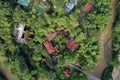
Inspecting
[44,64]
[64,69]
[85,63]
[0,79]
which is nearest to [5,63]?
[0,79]

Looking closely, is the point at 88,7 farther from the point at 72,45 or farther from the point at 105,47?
the point at 105,47

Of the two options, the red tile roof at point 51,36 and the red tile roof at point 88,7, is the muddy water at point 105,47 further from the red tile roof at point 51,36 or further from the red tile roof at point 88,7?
the red tile roof at point 51,36

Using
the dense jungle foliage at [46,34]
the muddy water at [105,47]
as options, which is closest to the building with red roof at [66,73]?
the dense jungle foliage at [46,34]

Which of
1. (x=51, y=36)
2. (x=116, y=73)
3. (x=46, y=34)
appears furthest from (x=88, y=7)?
(x=116, y=73)

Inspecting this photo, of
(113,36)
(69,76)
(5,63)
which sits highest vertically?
(113,36)

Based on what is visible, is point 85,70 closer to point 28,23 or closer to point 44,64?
point 44,64

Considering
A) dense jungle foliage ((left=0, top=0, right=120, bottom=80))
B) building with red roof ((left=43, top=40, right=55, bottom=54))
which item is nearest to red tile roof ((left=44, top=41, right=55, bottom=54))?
building with red roof ((left=43, top=40, right=55, bottom=54))
